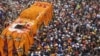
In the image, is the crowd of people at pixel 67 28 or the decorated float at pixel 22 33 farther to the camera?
the crowd of people at pixel 67 28

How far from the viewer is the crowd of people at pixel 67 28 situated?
65.0 feet

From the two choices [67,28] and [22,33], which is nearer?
[22,33]

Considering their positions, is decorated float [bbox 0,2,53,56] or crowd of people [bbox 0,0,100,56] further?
crowd of people [bbox 0,0,100,56]

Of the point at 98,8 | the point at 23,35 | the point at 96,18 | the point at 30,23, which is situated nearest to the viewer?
the point at 23,35

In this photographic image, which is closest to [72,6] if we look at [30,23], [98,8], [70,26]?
[98,8]

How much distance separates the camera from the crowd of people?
19.8 meters

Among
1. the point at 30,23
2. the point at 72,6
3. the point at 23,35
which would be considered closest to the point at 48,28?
the point at 30,23

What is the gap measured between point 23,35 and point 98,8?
7458 mm

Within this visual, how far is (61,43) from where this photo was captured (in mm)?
20312

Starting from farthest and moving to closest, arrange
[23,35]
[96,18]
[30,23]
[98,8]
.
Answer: [98,8]
[96,18]
[30,23]
[23,35]

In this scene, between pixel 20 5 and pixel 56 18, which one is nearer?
pixel 56 18

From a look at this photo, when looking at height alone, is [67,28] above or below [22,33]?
below

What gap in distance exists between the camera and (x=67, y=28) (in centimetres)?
2216

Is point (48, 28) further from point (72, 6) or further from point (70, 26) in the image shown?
point (72, 6)
